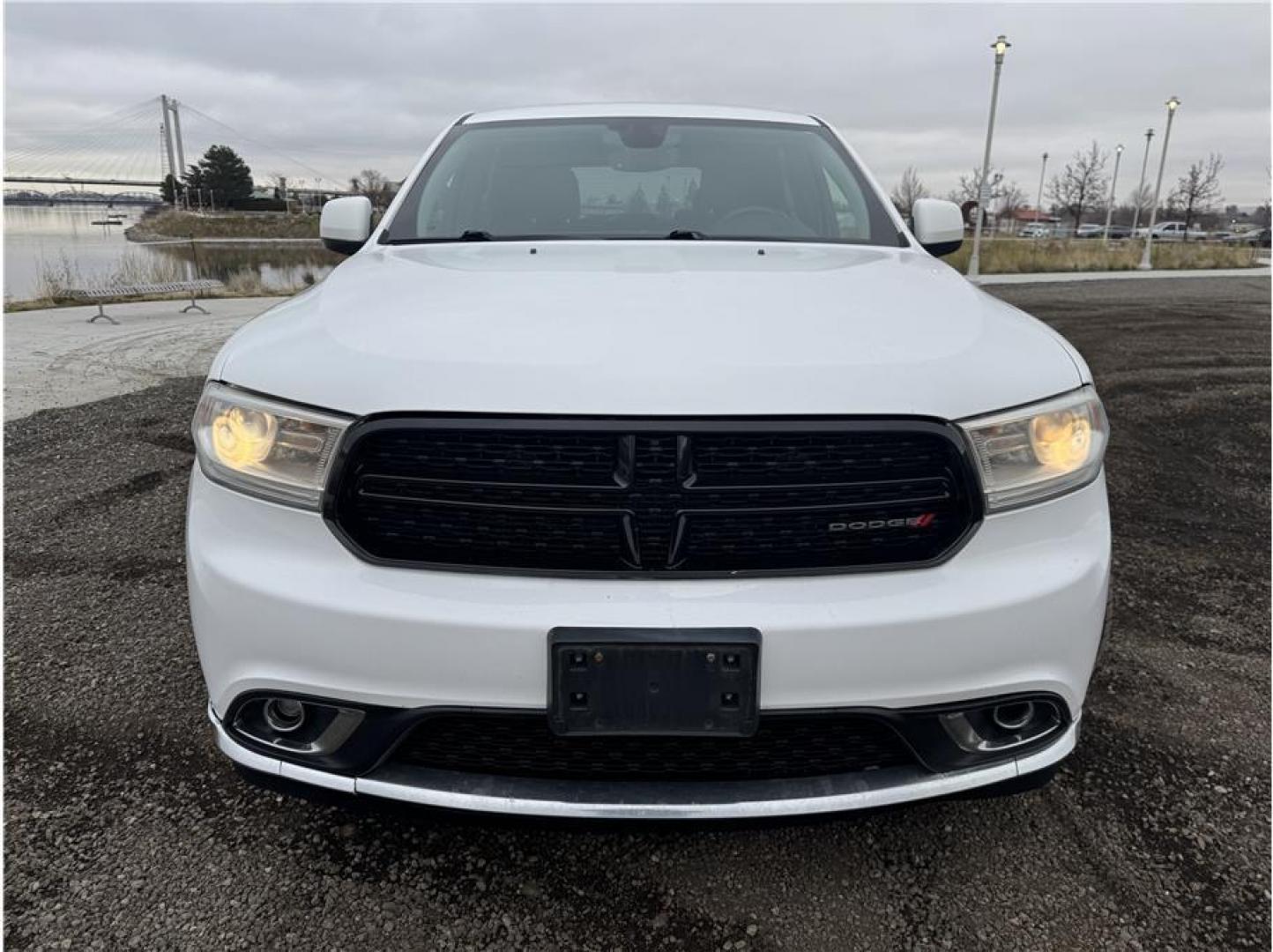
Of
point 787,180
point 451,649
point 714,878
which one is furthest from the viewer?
point 787,180

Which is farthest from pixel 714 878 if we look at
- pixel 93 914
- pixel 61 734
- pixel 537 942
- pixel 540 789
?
pixel 61 734

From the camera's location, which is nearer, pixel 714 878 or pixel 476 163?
pixel 714 878

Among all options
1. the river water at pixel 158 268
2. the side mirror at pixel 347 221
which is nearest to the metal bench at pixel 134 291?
the river water at pixel 158 268

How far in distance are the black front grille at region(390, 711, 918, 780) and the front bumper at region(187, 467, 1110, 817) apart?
28 millimetres

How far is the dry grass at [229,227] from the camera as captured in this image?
136 feet

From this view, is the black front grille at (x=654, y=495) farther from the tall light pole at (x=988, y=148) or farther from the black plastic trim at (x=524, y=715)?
the tall light pole at (x=988, y=148)

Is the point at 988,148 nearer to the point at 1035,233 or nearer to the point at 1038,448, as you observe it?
the point at 1038,448

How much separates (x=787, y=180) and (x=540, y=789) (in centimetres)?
226

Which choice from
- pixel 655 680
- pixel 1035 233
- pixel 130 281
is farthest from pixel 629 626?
pixel 1035 233

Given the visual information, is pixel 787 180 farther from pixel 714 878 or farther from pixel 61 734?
pixel 61 734

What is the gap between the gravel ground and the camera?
1709mm

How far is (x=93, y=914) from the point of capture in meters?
1.74

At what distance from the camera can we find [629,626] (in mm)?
1450

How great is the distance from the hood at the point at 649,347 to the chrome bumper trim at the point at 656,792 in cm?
66
